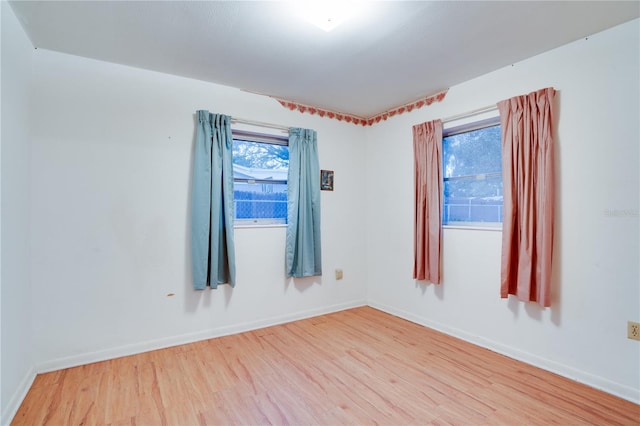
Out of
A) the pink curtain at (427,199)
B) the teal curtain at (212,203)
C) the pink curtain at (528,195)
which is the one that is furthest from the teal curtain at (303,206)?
the pink curtain at (528,195)

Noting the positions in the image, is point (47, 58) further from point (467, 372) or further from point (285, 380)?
point (467, 372)

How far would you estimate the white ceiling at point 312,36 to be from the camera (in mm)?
1824

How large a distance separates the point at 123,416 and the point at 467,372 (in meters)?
2.24

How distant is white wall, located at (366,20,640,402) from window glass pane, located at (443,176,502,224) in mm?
177

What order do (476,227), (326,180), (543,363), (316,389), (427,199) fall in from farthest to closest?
(326,180), (427,199), (476,227), (543,363), (316,389)

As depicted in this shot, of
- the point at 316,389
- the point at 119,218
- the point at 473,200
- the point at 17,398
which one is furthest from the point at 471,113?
the point at 17,398

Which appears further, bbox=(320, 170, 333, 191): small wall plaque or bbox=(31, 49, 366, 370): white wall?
bbox=(320, 170, 333, 191): small wall plaque

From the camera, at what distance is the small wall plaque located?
3.60 metres

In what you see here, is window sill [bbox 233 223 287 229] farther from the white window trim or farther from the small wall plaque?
the small wall plaque

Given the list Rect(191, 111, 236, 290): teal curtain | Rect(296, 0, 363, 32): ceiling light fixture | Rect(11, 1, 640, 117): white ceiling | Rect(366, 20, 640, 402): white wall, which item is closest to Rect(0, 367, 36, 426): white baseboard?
Rect(191, 111, 236, 290): teal curtain

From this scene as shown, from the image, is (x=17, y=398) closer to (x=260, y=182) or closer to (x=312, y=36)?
(x=260, y=182)

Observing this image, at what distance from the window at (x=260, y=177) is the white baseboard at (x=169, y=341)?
3.35 feet

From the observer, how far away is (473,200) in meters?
2.87

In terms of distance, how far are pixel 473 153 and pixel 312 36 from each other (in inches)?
70.0
